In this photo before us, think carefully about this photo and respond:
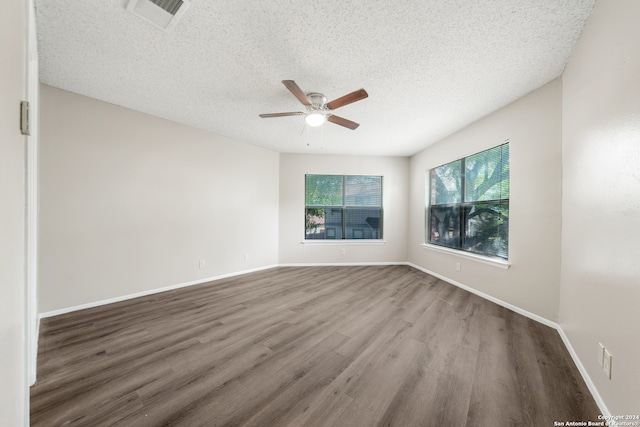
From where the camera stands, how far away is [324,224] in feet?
17.6

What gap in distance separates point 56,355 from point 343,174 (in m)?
4.84

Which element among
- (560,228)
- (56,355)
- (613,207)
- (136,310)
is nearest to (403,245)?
(560,228)

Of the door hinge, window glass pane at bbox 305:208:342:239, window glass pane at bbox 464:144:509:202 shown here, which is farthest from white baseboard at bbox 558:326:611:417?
window glass pane at bbox 305:208:342:239

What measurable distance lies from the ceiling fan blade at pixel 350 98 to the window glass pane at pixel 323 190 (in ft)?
9.52

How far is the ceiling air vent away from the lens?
1572 mm

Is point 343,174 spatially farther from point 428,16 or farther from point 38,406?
point 38,406

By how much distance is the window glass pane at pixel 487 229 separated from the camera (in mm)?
3041

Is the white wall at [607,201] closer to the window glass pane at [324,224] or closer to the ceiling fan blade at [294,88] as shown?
the ceiling fan blade at [294,88]

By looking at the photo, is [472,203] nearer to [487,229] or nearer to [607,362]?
[487,229]

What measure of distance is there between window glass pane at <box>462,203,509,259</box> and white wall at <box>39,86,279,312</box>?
13.1ft

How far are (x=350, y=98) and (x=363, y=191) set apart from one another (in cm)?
331

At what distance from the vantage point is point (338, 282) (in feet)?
12.9

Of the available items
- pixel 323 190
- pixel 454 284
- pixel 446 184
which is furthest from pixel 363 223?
pixel 454 284

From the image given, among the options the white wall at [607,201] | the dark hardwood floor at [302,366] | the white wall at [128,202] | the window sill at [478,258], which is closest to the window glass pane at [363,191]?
the window sill at [478,258]
